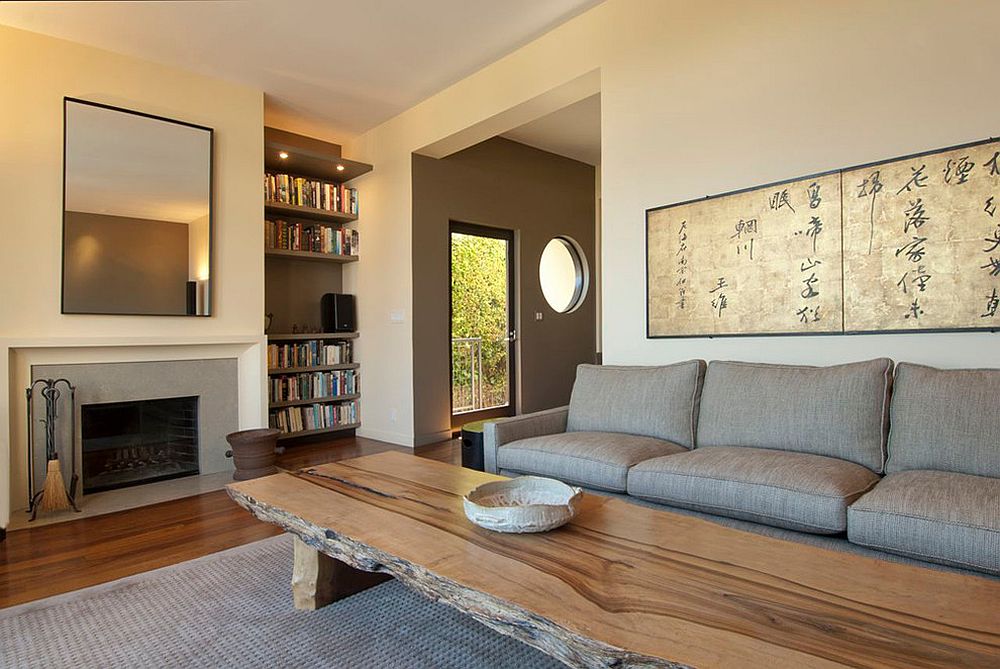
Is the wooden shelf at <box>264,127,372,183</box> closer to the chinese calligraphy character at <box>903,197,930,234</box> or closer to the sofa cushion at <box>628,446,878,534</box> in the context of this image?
the sofa cushion at <box>628,446,878,534</box>

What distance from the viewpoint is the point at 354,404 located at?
5.16 m

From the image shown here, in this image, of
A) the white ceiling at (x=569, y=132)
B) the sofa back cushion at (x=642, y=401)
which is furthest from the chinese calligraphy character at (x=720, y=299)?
the white ceiling at (x=569, y=132)

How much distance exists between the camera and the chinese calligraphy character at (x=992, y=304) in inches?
78.9

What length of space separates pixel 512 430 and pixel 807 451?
128 cm

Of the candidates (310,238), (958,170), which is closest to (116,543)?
(310,238)

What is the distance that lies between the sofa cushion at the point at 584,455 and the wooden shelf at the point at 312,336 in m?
2.69

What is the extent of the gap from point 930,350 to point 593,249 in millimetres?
4158

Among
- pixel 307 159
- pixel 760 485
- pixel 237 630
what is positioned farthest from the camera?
pixel 307 159

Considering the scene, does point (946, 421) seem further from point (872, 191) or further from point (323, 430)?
point (323, 430)

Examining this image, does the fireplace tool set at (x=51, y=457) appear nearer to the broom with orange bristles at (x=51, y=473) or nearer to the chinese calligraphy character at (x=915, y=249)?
the broom with orange bristles at (x=51, y=473)

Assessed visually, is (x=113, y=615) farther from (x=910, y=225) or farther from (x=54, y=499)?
(x=910, y=225)

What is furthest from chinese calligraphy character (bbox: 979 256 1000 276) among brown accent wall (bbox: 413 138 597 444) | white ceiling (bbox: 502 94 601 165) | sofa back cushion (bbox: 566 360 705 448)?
brown accent wall (bbox: 413 138 597 444)

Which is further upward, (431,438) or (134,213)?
(134,213)

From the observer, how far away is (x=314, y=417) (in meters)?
4.87
